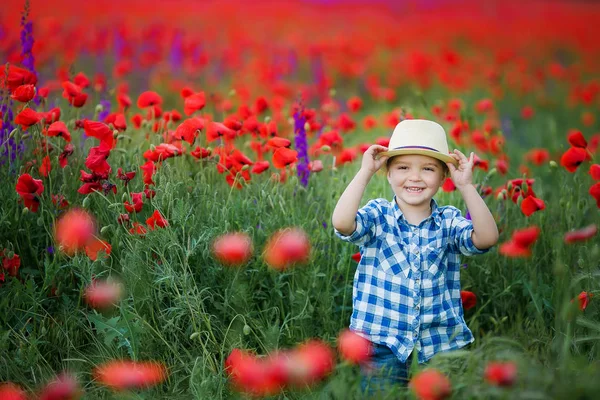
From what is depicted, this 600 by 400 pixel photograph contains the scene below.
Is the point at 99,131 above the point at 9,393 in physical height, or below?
above

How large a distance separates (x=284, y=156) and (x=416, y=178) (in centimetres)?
53

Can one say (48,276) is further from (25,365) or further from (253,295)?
(253,295)

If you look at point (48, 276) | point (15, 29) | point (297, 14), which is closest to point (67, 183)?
point (48, 276)

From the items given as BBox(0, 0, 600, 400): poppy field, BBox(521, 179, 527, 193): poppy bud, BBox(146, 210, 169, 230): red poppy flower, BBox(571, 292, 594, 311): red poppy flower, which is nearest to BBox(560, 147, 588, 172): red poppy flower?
BBox(0, 0, 600, 400): poppy field

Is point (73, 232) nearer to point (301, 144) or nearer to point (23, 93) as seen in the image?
point (23, 93)

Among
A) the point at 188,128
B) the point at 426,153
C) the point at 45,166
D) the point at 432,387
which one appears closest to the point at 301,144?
the point at 188,128

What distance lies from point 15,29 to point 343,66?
3.11 m

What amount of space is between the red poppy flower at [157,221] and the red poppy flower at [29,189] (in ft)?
1.48

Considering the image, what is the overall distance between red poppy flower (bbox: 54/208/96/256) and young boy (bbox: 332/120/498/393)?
0.82 m

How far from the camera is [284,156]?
252 centimetres

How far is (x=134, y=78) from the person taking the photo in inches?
262

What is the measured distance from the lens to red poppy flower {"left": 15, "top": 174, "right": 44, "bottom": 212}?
7.79 feet

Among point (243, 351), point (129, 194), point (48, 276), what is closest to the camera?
point (243, 351)

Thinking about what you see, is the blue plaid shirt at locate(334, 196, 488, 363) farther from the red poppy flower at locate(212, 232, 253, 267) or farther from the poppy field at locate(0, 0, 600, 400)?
the red poppy flower at locate(212, 232, 253, 267)
